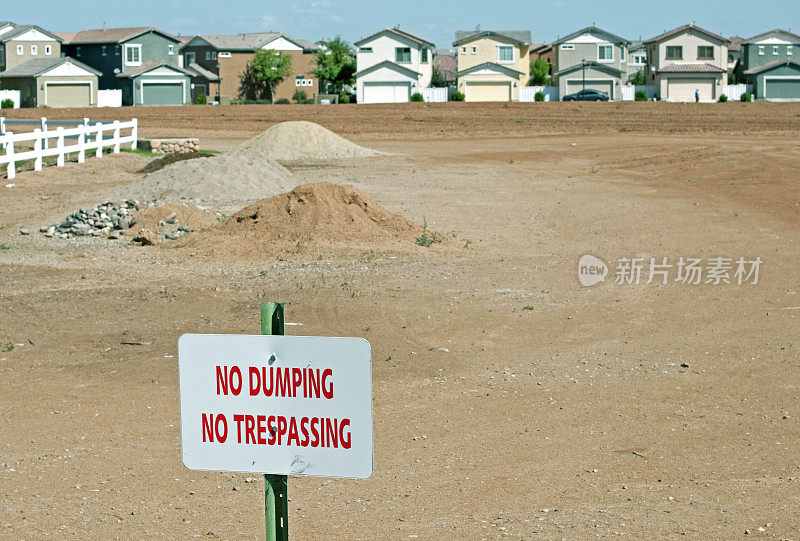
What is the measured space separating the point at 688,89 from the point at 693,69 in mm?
1876

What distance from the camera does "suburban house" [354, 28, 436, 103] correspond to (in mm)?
89438

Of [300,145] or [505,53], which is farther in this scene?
[505,53]

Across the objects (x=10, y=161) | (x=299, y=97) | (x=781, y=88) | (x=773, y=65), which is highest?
(x=773, y=65)

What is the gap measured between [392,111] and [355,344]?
65459mm

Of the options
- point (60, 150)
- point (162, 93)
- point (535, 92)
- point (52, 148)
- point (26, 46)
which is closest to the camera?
point (60, 150)

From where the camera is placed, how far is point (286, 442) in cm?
315

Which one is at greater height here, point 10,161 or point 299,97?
point 299,97

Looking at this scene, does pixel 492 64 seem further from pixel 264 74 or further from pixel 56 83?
pixel 56 83

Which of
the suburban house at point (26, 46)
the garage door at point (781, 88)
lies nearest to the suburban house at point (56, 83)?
the suburban house at point (26, 46)

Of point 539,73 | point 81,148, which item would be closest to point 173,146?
point 81,148

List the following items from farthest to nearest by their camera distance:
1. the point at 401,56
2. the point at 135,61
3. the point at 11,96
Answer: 1. the point at 135,61
2. the point at 401,56
3. the point at 11,96

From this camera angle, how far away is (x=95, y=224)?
20.3 meters

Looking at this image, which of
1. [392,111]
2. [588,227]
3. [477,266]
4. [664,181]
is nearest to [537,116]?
[392,111]

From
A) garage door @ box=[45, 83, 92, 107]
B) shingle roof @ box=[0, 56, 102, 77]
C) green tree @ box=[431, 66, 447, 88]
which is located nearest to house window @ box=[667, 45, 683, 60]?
green tree @ box=[431, 66, 447, 88]
